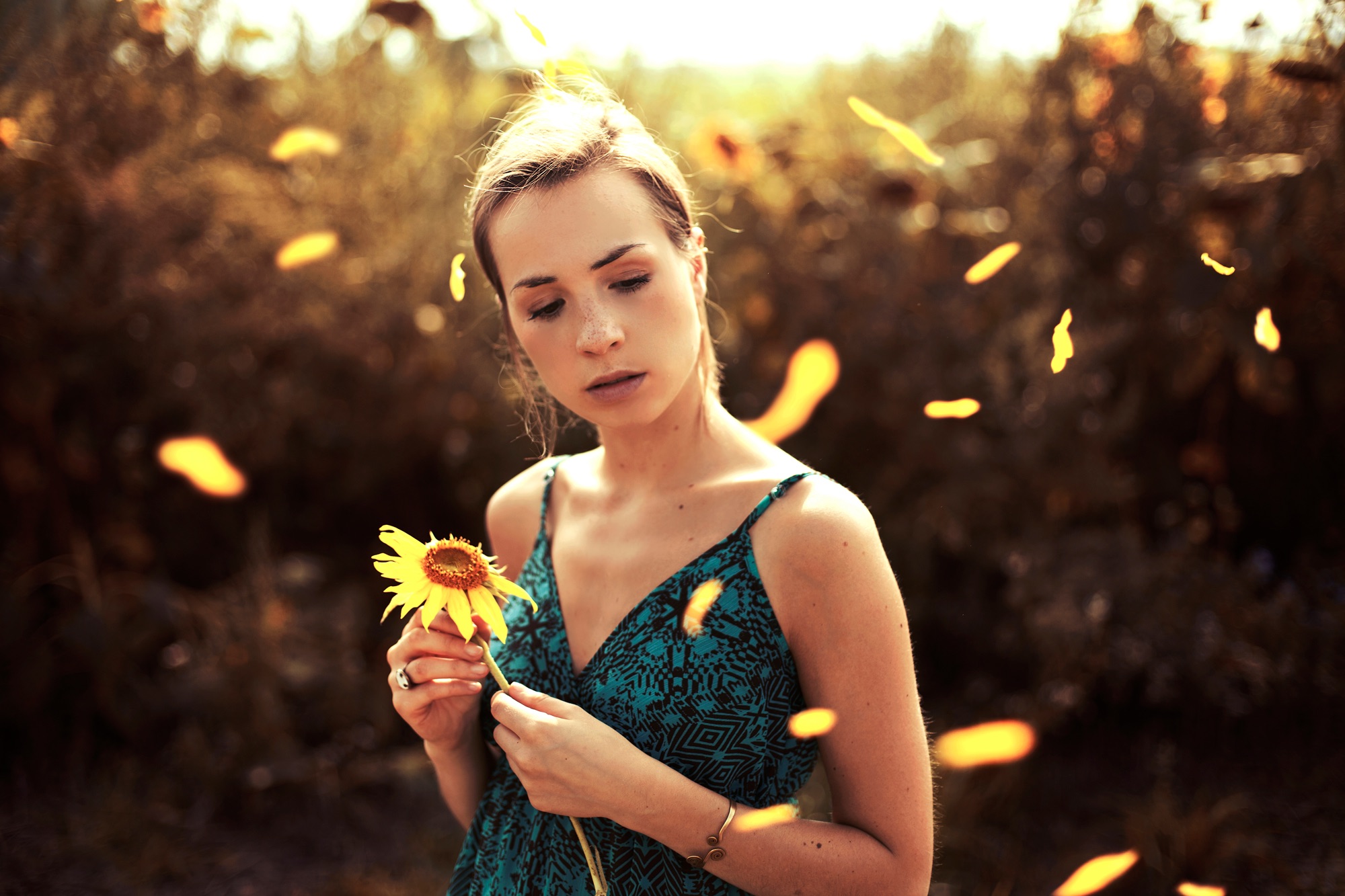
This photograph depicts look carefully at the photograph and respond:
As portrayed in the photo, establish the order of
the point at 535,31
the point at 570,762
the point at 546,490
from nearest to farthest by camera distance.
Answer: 1. the point at 570,762
2. the point at 535,31
3. the point at 546,490

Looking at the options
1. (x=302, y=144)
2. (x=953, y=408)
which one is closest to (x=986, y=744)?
(x=953, y=408)

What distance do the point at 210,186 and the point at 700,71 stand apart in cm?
255

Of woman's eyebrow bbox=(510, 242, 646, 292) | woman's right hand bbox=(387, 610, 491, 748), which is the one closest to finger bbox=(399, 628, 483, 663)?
woman's right hand bbox=(387, 610, 491, 748)

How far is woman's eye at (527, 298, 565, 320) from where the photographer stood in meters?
1.27

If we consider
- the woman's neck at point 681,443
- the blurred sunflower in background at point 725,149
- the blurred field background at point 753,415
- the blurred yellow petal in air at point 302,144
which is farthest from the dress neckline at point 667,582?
the blurred yellow petal in air at point 302,144

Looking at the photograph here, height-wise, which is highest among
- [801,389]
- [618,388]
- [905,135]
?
[905,135]

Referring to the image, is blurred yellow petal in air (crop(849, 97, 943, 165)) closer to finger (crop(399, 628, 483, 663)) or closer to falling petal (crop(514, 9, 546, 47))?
falling petal (crop(514, 9, 546, 47))

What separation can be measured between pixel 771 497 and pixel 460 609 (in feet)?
1.42

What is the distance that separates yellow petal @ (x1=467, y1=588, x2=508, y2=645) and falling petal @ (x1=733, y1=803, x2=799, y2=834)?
384 millimetres

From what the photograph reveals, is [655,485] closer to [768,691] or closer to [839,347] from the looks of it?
[768,691]

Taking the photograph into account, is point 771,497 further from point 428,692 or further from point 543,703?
point 428,692

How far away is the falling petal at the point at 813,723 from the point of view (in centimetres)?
117

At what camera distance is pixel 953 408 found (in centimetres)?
324

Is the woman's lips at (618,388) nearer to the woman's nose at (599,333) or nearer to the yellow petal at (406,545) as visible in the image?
the woman's nose at (599,333)
